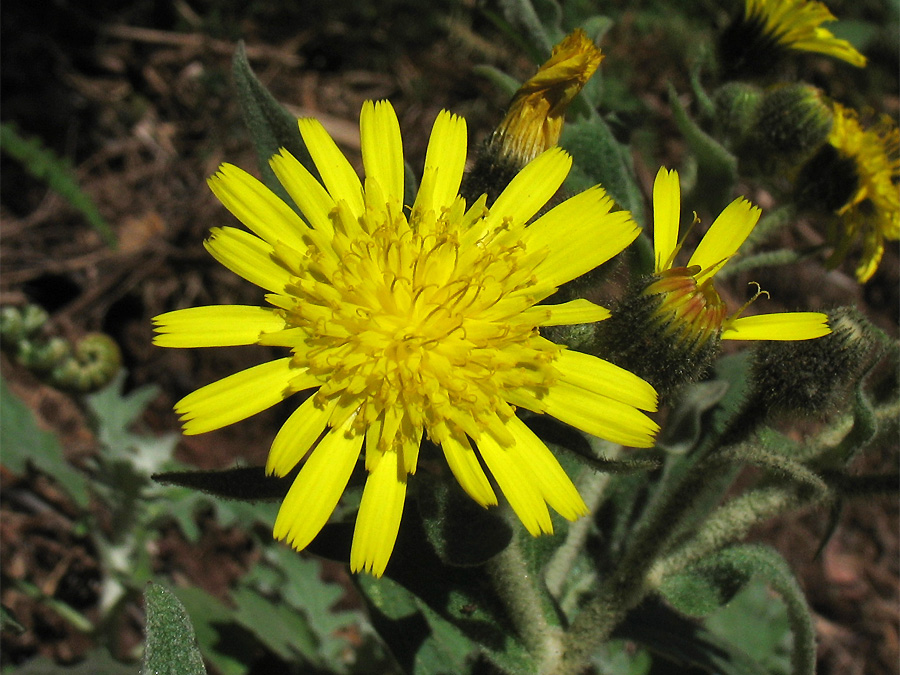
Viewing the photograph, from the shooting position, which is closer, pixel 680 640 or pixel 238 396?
pixel 238 396

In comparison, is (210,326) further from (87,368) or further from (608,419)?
(87,368)

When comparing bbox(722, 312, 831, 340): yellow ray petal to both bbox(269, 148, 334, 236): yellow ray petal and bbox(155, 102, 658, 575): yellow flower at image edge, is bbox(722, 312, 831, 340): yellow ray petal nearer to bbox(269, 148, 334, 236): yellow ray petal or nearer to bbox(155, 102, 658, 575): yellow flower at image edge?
bbox(155, 102, 658, 575): yellow flower at image edge

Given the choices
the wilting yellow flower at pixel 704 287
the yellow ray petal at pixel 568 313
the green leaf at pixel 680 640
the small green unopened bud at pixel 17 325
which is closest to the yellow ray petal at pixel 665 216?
the wilting yellow flower at pixel 704 287

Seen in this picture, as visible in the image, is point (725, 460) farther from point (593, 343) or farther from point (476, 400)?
point (476, 400)

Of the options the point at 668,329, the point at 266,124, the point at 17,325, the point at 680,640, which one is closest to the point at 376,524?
the point at 668,329

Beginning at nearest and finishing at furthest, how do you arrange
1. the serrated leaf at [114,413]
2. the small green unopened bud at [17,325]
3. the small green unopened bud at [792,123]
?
the small green unopened bud at [792,123] < the small green unopened bud at [17,325] < the serrated leaf at [114,413]

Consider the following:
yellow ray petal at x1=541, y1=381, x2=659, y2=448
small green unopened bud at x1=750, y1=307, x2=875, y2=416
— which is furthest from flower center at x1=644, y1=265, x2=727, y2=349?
small green unopened bud at x1=750, y1=307, x2=875, y2=416

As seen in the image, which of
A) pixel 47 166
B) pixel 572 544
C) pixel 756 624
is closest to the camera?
pixel 572 544

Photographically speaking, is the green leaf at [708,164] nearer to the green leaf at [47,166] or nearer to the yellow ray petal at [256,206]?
the yellow ray petal at [256,206]
